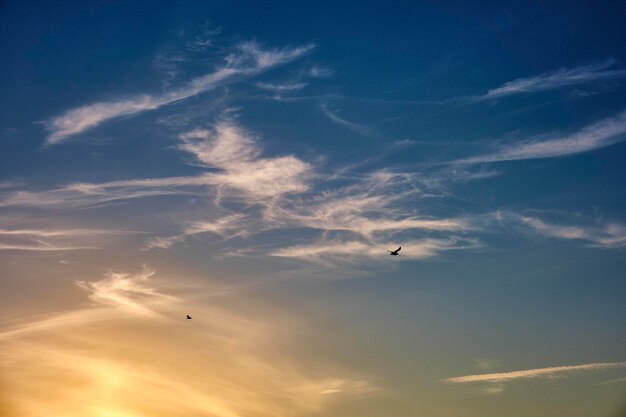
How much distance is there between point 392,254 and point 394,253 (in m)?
0.78

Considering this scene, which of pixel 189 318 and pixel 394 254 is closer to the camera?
pixel 394 254

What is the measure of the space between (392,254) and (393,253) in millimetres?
506

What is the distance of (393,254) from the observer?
13262 centimetres

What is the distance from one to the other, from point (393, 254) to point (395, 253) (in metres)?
0.79

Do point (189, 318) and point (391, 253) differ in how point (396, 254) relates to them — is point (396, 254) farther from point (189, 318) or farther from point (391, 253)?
point (189, 318)

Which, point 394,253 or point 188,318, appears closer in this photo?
point 394,253

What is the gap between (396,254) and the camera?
132 metres

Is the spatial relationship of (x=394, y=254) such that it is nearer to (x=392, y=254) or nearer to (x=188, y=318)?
(x=392, y=254)

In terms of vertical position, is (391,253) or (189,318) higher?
(391,253)

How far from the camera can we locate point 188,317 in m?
151

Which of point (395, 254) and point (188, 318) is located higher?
point (395, 254)

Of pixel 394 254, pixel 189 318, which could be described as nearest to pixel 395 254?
pixel 394 254

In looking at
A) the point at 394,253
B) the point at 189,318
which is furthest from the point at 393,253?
the point at 189,318

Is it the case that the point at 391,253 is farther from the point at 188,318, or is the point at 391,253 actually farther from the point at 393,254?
the point at 188,318
